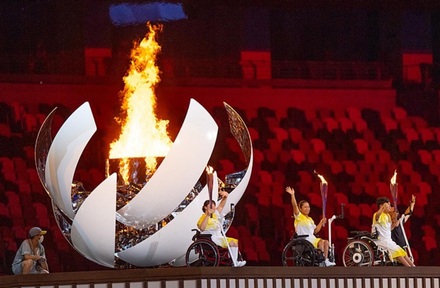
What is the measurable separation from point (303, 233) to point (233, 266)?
111cm

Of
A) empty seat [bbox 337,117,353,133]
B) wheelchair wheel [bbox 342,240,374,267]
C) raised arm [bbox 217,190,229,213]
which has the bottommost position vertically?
wheelchair wheel [bbox 342,240,374,267]

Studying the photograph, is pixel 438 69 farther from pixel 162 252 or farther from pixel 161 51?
pixel 162 252

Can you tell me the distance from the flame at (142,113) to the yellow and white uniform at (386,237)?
7.43 ft

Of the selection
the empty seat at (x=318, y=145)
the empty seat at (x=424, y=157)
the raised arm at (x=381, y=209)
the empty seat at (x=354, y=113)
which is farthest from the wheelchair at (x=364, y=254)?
the empty seat at (x=354, y=113)

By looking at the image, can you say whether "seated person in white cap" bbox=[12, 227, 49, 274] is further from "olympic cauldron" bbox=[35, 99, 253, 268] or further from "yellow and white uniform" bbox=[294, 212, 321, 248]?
"yellow and white uniform" bbox=[294, 212, 321, 248]

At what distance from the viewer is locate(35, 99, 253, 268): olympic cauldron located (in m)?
11.6

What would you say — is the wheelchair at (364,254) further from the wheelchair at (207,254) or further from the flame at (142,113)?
the flame at (142,113)

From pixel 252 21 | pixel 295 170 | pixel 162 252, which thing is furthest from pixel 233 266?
pixel 252 21

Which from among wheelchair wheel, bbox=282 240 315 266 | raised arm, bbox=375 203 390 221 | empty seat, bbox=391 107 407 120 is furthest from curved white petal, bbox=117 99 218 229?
empty seat, bbox=391 107 407 120

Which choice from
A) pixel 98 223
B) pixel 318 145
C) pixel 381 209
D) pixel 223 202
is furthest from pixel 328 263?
pixel 318 145

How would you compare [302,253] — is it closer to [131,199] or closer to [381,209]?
[381,209]

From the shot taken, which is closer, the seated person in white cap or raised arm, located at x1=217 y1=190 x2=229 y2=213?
the seated person in white cap

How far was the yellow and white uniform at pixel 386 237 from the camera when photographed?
12.1m

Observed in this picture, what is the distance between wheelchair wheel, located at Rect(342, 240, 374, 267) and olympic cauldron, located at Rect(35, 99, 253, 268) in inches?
56.6
